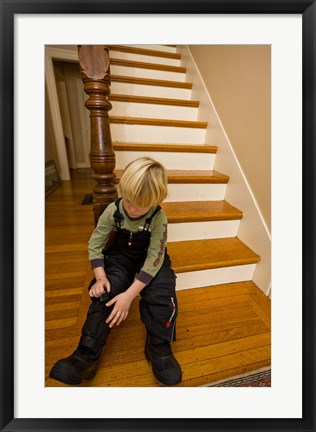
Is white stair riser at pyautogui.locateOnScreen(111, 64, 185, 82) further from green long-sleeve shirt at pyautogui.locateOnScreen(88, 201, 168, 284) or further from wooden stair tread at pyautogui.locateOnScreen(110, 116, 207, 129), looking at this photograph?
green long-sleeve shirt at pyautogui.locateOnScreen(88, 201, 168, 284)

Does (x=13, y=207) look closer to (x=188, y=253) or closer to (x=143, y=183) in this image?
(x=143, y=183)

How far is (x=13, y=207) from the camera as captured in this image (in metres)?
0.48

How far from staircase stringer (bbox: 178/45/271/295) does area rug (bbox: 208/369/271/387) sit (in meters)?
0.38

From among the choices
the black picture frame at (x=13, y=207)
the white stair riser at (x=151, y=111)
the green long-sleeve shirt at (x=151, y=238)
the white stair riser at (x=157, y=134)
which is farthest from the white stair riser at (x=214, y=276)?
the white stair riser at (x=151, y=111)

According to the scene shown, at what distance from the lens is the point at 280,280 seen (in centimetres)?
55

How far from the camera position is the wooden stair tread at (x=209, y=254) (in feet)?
3.46

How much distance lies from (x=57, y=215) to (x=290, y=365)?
1781 millimetres

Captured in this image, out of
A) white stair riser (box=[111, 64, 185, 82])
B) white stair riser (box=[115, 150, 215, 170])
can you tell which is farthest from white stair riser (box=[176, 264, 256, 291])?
white stair riser (box=[111, 64, 185, 82])

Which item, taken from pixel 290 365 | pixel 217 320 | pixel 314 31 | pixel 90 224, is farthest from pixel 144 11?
pixel 90 224

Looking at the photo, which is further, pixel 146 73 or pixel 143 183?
pixel 146 73

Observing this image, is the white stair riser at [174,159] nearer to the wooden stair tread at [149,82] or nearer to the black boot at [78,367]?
the wooden stair tread at [149,82]

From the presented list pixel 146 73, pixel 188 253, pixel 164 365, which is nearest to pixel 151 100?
pixel 146 73

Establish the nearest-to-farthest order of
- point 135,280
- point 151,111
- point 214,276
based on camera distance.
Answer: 1. point 135,280
2. point 214,276
3. point 151,111

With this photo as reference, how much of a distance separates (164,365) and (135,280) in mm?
268
